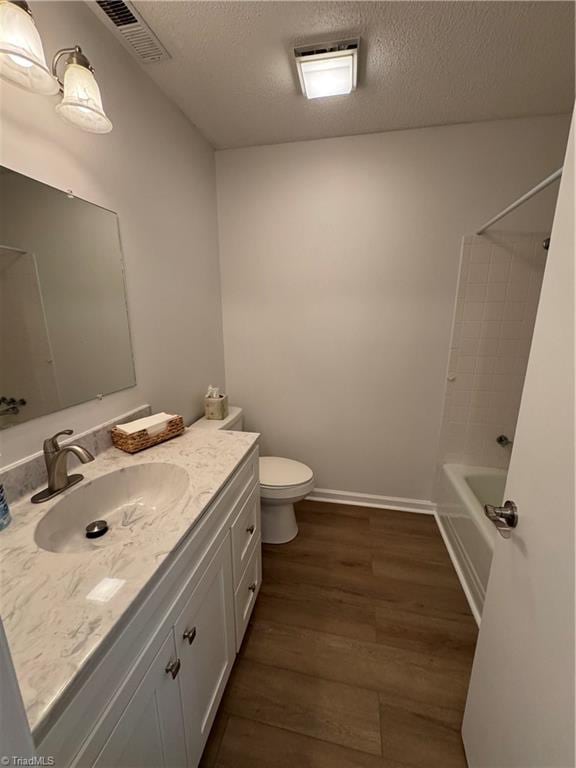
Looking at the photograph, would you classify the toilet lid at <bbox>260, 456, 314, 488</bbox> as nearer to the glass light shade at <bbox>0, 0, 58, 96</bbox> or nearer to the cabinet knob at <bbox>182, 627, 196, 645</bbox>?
the cabinet knob at <bbox>182, 627, 196, 645</bbox>

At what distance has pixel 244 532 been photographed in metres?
1.27

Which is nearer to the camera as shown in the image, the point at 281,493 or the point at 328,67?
the point at 328,67

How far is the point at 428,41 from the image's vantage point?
3.93ft

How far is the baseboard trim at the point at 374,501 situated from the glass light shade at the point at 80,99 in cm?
229

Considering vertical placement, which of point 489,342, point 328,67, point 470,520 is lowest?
point 470,520

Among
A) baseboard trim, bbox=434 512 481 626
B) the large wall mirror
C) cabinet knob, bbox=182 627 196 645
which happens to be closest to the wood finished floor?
baseboard trim, bbox=434 512 481 626

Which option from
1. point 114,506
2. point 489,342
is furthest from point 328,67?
point 114,506

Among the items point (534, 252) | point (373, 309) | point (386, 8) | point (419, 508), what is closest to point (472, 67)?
point (386, 8)

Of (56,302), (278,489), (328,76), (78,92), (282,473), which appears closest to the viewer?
(78,92)

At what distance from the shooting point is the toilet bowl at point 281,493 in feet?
5.74

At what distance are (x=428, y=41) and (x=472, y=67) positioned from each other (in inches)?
10.5

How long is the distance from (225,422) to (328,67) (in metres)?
1.76

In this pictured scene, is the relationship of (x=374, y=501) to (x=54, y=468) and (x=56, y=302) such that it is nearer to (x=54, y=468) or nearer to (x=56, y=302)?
(x=54, y=468)

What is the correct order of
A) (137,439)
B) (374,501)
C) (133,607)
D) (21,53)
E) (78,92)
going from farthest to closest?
(374,501), (137,439), (78,92), (21,53), (133,607)
